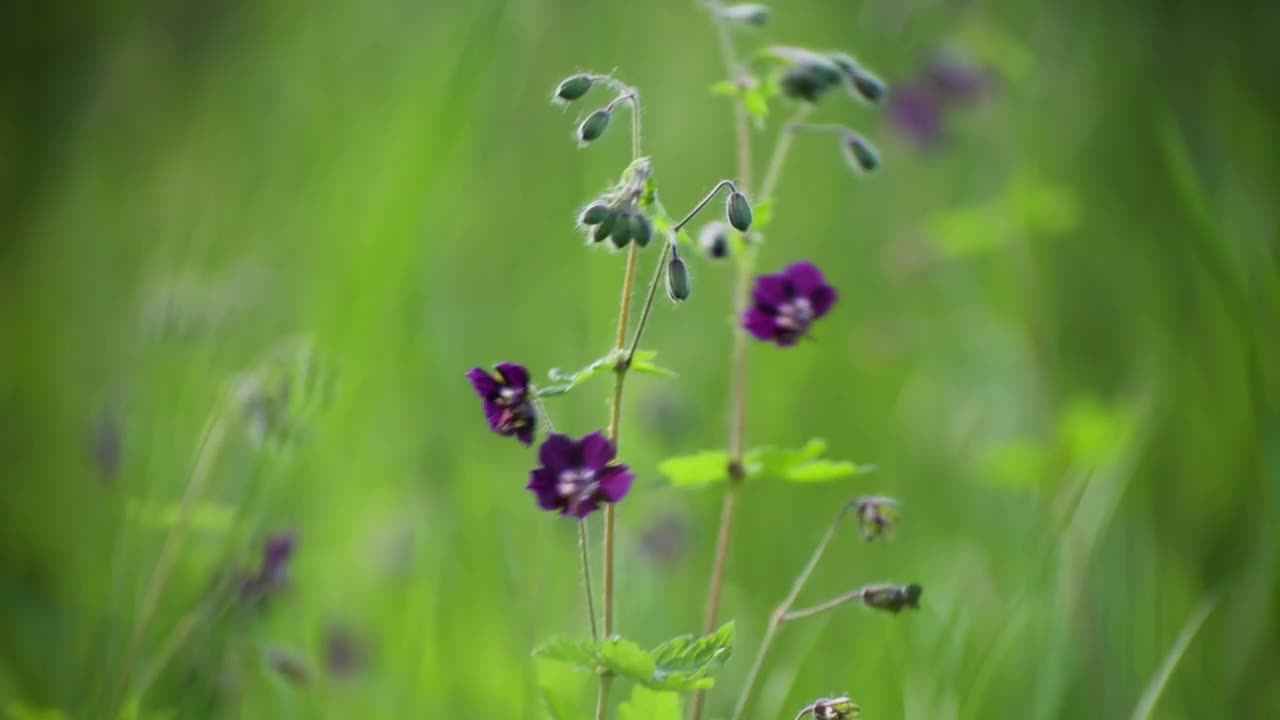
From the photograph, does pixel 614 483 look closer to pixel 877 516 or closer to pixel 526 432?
pixel 526 432

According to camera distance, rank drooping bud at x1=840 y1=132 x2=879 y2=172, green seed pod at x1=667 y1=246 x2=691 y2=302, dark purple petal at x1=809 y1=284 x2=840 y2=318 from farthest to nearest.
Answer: drooping bud at x1=840 y1=132 x2=879 y2=172, dark purple petal at x1=809 y1=284 x2=840 y2=318, green seed pod at x1=667 y1=246 x2=691 y2=302

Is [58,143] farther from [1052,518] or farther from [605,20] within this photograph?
[1052,518]

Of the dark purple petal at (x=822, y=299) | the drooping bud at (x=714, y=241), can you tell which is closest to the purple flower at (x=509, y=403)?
the drooping bud at (x=714, y=241)

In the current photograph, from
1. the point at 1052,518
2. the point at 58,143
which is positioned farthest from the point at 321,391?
the point at 58,143

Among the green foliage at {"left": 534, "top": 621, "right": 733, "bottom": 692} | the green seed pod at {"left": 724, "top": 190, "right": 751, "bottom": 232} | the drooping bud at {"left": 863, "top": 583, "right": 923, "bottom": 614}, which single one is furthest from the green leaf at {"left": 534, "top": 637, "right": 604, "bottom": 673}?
the green seed pod at {"left": 724, "top": 190, "right": 751, "bottom": 232}

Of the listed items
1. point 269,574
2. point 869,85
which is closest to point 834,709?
point 869,85

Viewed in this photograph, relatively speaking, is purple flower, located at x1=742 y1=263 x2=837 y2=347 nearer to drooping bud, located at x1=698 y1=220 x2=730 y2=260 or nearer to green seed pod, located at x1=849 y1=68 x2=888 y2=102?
drooping bud, located at x1=698 y1=220 x2=730 y2=260
